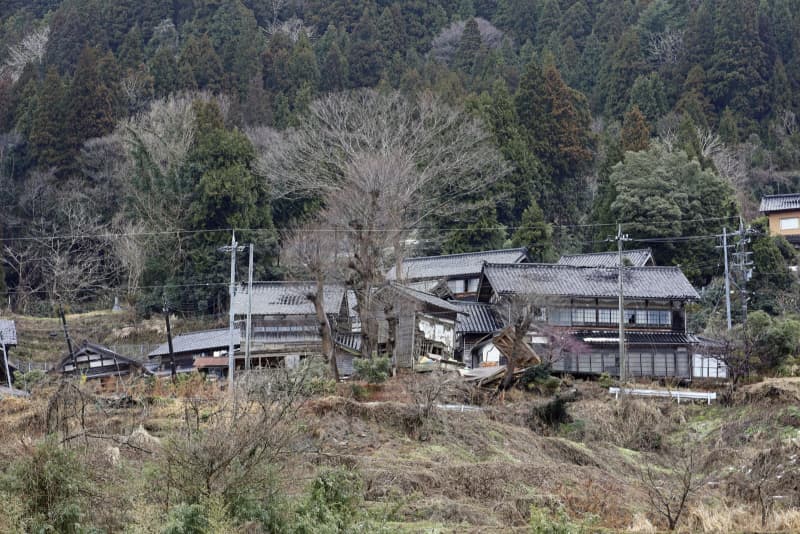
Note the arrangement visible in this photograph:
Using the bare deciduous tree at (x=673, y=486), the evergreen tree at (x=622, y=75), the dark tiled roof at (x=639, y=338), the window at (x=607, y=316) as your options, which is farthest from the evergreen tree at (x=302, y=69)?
the bare deciduous tree at (x=673, y=486)

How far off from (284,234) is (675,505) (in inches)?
1143

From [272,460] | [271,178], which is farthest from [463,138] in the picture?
[272,460]

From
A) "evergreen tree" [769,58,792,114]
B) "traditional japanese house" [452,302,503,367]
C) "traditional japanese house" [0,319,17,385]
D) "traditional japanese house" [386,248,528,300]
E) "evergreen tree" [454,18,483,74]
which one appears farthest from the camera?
"evergreen tree" [454,18,483,74]

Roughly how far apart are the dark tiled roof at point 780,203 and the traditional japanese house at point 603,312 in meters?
14.0

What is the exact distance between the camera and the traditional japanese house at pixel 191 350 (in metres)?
37.4

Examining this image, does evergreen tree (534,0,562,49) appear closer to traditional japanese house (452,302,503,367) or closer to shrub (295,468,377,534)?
traditional japanese house (452,302,503,367)

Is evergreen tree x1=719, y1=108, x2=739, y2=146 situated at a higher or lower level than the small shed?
higher

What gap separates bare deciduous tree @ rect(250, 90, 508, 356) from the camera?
3625cm

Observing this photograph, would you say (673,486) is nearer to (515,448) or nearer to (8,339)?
(515,448)

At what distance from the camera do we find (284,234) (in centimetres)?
4250

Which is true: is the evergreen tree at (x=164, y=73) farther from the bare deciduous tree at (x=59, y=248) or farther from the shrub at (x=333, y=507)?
the shrub at (x=333, y=507)

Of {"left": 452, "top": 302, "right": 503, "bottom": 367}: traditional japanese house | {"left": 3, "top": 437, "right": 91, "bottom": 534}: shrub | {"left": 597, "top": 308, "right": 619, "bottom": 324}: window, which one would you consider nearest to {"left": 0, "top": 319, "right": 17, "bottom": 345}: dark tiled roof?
{"left": 452, "top": 302, "right": 503, "bottom": 367}: traditional japanese house

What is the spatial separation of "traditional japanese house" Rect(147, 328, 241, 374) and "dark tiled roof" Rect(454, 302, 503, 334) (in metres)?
8.55

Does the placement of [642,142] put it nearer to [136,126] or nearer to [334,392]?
[136,126]
